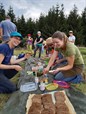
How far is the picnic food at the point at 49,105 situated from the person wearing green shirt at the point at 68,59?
0.66 metres

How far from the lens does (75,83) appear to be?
4.51 meters

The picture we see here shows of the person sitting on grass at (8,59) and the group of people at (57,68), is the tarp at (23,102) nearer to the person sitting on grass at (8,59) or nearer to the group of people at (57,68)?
the person sitting on grass at (8,59)

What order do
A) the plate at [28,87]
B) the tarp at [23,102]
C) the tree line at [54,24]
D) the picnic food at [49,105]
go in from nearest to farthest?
the picnic food at [49,105]
the tarp at [23,102]
the plate at [28,87]
the tree line at [54,24]

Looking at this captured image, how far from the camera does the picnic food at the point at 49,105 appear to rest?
111 inches

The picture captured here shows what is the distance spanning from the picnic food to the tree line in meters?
22.0

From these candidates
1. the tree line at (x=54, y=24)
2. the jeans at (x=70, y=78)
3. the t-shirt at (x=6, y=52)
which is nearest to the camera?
the t-shirt at (x=6, y=52)


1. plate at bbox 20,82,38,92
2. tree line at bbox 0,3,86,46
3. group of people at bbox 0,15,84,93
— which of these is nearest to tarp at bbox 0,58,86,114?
plate at bbox 20,82,38,92

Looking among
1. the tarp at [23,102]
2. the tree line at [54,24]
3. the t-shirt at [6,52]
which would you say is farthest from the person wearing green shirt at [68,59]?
the tree line at [54,24]

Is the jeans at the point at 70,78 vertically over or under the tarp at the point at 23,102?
under

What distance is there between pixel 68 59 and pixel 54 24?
22.5 m

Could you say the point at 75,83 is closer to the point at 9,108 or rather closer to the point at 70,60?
the point at 70,60

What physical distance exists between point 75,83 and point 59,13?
76.1ft

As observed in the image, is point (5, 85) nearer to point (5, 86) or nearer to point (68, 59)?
point (5, 86)

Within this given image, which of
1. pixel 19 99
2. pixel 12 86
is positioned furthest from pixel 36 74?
pixel 19 99
